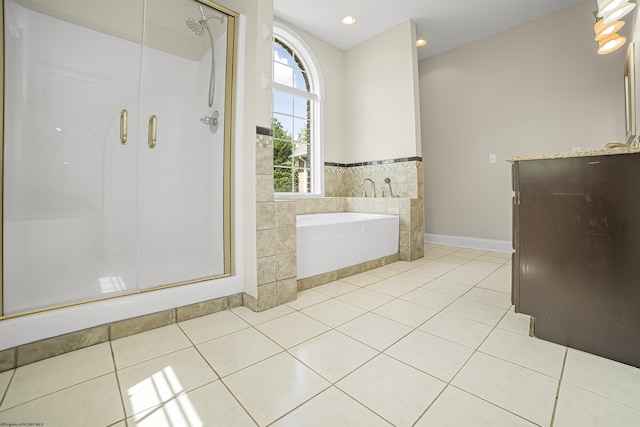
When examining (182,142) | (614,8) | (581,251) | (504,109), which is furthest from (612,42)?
(182,142)

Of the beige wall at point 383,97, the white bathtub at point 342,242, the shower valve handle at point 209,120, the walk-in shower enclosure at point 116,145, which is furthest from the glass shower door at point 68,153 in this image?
the beige wall at point 383,97

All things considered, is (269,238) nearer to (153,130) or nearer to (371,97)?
(153,130)

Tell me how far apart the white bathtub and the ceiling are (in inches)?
90.0

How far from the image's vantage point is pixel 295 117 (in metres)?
3.44

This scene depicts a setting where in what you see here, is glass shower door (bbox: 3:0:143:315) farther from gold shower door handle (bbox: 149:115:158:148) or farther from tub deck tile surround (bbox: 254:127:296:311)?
tub deck tile surround (bbox: 254:127:296:311)

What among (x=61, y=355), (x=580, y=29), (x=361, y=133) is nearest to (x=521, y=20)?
(x=580, y=29)

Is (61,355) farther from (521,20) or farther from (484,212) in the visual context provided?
(521,20)

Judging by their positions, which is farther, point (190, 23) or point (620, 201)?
point (190, 23)

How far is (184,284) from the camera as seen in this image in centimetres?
154

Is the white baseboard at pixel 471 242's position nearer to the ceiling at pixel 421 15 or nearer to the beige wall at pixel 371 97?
the beige wall at pixel 371 97

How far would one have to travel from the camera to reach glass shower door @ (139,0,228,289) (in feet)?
5.66

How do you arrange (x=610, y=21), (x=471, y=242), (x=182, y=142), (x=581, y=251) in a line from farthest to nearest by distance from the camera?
1. (x=471, y=242)
2. (x=182, y=142)
3. (x=610, y=21)
4. (x=581, y=251)

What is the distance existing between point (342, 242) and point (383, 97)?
2077 millimetres

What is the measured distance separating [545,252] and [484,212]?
242 cm
